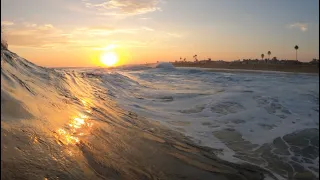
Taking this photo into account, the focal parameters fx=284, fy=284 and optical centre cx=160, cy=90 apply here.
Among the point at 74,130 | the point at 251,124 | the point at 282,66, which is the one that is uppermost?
the point at 282,66

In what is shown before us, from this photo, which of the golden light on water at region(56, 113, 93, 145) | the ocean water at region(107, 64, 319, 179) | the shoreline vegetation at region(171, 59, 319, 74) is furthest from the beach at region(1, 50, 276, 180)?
the shoreline vegetation at region(171, 59, 319, 74)

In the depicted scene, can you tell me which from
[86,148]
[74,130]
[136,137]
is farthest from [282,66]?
[86,148]

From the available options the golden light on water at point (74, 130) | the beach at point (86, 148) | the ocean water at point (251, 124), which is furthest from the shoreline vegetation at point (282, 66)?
the golden light on water at point (74, 130)

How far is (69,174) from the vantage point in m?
2.51

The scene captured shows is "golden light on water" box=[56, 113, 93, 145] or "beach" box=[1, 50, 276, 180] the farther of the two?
"golden light on water" box=[56, 113, 93, 145]

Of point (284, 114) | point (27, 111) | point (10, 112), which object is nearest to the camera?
point (10, 112)

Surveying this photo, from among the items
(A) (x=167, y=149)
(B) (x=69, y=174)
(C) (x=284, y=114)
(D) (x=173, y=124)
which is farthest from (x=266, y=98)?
(B) (x=69, y=174)

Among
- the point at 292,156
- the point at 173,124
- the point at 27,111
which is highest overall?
the point at 27,111

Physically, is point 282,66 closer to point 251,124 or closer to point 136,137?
point 251,124

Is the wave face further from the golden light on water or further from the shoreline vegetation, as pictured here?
the shoreline vegetation

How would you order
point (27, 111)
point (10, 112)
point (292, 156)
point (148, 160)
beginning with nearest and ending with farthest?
point (10, 112), point (27, 111), point (148, 160), point (292, 156)

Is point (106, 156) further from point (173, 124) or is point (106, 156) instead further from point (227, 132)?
point (227, 132)

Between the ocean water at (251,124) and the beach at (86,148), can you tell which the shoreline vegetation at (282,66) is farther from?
the beach at (86,148)

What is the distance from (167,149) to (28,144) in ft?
6.43
